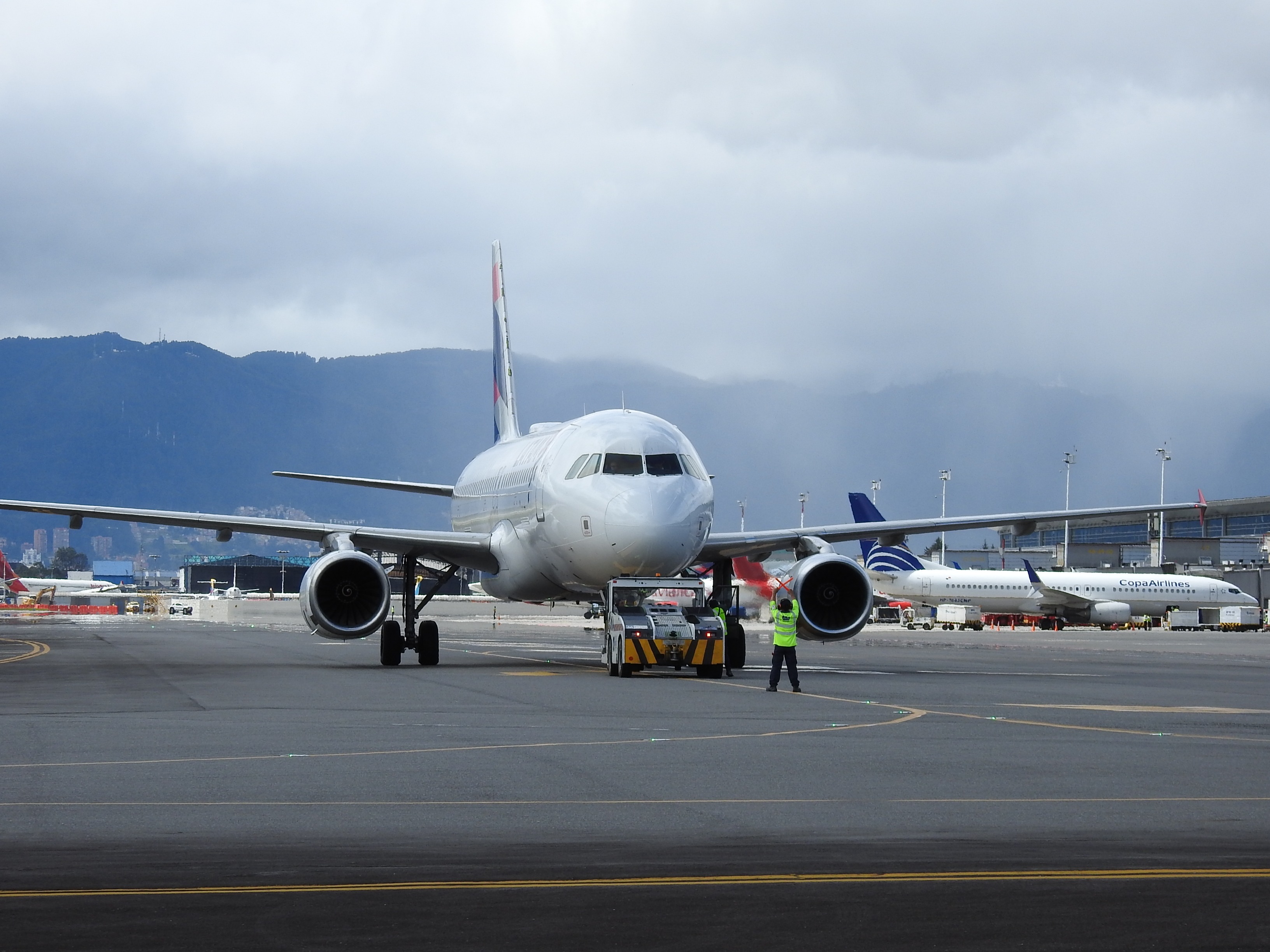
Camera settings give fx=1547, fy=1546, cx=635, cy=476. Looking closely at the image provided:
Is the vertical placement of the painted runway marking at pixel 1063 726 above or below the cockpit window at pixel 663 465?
below

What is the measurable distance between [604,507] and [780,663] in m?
4.85

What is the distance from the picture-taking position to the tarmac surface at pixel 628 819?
6828mm

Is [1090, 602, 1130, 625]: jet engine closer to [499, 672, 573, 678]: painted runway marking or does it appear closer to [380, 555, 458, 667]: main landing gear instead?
[380, 555, 458, 667]: main landing gear

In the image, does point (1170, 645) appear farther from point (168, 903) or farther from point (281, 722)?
point (168, 903)

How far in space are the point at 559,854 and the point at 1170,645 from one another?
48.3 meters

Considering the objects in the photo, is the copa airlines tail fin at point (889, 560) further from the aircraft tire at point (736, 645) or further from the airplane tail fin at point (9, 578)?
the airplane tail fin at point (9, 578)

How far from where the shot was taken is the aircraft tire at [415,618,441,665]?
→ 102ft

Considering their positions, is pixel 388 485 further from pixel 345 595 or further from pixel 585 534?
pixel 585 534

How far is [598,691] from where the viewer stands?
22.7 meters

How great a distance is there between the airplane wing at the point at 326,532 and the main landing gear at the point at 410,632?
0.50 metres

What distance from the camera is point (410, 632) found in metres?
31.1

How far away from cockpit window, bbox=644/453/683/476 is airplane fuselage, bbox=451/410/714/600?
0.06 ft

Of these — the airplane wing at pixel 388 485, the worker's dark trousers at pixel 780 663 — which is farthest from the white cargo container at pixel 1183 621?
the worker's dark trousers at pixel 780 663

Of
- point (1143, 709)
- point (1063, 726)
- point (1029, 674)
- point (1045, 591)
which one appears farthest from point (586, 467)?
point (1045, 591)
